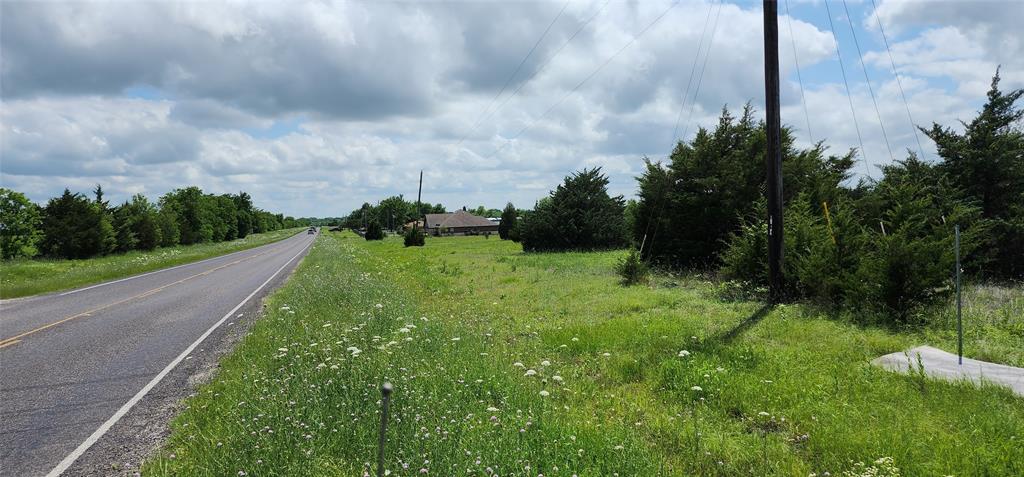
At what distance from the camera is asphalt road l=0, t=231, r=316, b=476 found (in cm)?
557

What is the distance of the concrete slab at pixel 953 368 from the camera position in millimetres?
5773

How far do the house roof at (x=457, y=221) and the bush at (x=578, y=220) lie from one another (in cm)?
7536

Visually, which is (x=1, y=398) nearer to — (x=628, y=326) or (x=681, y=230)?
(x=628, y=326)

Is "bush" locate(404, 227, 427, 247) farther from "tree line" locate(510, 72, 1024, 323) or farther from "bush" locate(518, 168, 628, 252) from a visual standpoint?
"tree line" locate(510, 72, 1024, 323)

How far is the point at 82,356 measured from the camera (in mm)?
9000

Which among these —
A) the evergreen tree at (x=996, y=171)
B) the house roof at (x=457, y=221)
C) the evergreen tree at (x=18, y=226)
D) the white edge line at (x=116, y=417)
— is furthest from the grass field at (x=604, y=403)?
the house roof at (x=457, y=221)

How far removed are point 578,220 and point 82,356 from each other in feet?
94.2

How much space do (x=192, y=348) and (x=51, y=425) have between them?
3.74m

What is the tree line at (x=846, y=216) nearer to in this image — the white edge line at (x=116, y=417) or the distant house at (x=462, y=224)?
the white edge line at (x=116, y=417)

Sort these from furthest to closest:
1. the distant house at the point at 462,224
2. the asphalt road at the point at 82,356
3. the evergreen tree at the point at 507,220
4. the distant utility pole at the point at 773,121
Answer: the distant house at the point at 462,224, the evergreen tree at the point at 507,220, the distant utility pole at the point at 773,121, the asphalt road at the point at 82,356

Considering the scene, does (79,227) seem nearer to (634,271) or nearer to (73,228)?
(73,228)

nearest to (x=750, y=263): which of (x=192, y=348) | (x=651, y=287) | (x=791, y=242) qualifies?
(x=791, y=242)

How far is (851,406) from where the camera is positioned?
5.36 m

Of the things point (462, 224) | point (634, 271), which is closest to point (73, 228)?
point (634, 271)
